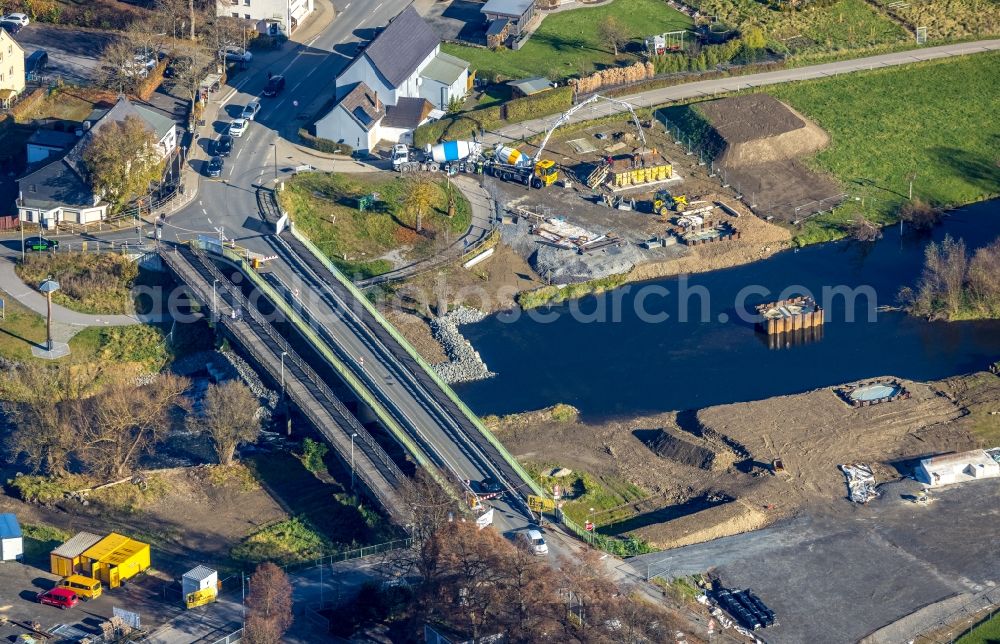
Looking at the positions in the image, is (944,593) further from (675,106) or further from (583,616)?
(675,106)

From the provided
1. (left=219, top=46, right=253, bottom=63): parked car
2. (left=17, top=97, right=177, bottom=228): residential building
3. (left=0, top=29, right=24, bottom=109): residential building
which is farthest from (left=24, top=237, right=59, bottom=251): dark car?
(left=219, top=46, right=253, bottom=63): parked car

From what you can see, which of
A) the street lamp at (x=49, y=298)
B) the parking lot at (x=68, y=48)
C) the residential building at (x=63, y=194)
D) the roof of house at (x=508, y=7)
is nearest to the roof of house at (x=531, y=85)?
the roof of house at (x=508, y=7)

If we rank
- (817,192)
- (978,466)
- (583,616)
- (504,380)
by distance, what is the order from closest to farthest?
1. (583,616)
2. (978,466)
3. (504,380)
4. (817,192)

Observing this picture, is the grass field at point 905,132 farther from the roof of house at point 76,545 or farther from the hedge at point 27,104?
the roof of house at point 76,545

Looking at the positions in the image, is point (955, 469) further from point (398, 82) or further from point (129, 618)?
point (398, 82)

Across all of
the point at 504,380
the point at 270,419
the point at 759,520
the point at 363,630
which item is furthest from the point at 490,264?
the point at 363,630

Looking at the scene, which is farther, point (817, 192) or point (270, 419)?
point (817, 192)

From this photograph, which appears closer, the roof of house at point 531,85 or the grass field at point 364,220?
the grass field at point 364,220
